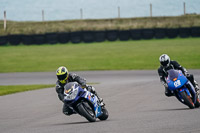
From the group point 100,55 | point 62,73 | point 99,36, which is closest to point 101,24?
point 99,36

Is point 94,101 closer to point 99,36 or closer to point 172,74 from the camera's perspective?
point 172,74

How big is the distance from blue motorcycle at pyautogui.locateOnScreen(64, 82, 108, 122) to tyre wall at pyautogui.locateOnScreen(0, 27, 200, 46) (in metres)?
32.2

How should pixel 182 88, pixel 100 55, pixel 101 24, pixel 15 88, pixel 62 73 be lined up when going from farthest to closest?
pixel 101 24, pixel 100 55, pixel 15 88, pixel 182 88, pixel 62 73

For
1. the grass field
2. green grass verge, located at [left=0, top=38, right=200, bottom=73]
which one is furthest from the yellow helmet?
the grass field

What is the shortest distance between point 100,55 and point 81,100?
26210 millimetres

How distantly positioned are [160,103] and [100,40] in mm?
30362

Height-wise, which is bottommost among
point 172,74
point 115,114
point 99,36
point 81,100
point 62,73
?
point 115,114

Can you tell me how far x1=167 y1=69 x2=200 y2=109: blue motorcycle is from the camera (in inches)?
438

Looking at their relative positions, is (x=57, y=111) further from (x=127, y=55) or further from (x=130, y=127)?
(x=127, y=55)

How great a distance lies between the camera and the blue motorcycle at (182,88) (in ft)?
36.5

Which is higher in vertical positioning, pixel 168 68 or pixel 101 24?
pixel 101 24

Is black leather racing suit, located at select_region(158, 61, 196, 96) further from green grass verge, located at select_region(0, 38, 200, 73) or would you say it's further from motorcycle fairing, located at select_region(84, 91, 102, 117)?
green grass verge, located at select_region(0, 38, 200, 73)

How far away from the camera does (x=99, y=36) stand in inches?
1687

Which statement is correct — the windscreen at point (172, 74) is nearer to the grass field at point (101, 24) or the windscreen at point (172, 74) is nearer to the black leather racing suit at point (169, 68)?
the black leather racing suit at point (169, 68)
